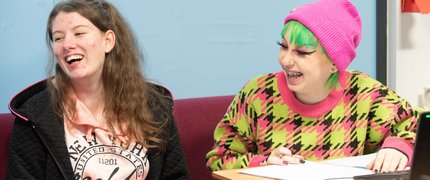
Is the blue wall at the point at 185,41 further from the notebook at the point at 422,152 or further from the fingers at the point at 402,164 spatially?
the notebook at the point at 422,152

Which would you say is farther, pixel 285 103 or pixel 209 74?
pixel 209 74

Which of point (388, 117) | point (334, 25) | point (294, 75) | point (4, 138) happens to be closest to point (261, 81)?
point (294, 75)

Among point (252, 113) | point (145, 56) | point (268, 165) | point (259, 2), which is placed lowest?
point (268, 165)

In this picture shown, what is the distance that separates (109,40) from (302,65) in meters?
0.63

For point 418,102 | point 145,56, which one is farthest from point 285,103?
point 418,102

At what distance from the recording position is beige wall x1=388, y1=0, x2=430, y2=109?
3.29 m

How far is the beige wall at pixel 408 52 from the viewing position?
3.29 meters

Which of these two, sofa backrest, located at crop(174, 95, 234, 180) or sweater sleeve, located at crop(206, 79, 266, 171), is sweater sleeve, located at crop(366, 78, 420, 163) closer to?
sweater sleeve, located at crop(206, 79, 266, 171)

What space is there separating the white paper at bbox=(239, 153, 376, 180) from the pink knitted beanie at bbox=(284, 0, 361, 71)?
1.13 feet

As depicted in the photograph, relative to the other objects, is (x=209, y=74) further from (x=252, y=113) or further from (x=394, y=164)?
(x=394, y=164)

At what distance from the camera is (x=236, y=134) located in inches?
85.1

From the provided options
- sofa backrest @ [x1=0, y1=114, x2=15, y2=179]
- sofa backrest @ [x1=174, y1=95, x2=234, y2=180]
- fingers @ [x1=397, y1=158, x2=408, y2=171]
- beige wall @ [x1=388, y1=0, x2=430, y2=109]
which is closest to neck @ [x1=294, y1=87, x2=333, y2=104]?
fingers @ [x1=397, y1=158, x2=408, y2=171]

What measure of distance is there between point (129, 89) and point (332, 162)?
70 centimetres

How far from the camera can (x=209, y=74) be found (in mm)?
2748
